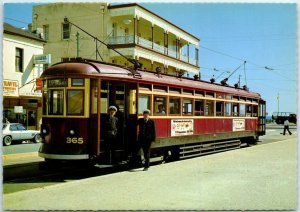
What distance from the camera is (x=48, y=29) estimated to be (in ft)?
121

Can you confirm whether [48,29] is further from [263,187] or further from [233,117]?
[263,187]

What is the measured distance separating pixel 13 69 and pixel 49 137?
1709 centimetres

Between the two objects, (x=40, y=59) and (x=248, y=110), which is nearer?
(x=248, y=110)

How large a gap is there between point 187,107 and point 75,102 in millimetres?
5304

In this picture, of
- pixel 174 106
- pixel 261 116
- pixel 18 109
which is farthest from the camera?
pixel 18 109

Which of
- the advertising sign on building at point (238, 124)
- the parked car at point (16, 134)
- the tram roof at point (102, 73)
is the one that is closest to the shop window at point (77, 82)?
the tram roof at point (102, 73)

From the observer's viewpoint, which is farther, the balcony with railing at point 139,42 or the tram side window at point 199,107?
the balcony with railing at point 139,42

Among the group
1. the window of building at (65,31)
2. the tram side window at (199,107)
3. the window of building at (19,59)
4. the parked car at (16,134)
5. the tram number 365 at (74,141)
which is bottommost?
the parked car at (16,134)

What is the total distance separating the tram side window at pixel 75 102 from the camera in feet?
36.1

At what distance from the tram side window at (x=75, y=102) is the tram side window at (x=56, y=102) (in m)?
0.22

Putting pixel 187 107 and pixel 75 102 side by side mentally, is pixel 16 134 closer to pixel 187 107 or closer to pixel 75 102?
pixel 187 107

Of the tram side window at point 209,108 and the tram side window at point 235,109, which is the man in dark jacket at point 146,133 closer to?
the tram side window at point 209,108

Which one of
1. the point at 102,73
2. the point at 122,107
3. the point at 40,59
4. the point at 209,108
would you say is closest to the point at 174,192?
the point at 122,107

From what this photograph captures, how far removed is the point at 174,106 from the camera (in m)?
14.2
